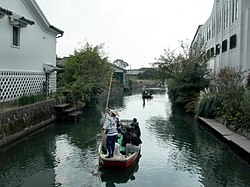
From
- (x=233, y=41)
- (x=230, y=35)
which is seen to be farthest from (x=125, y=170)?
(x=230, y=35)

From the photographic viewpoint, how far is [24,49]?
21.1 meters

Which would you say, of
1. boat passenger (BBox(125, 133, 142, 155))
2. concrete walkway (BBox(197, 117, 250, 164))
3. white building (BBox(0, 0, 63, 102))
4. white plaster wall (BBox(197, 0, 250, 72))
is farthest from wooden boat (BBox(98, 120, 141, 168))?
white plaster wall (BBox(197, 0, 250, 72))

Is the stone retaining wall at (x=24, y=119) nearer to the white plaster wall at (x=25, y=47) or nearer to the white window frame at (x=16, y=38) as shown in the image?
the white plaster wall at (x=25, y=47)

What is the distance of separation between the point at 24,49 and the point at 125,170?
12.7m

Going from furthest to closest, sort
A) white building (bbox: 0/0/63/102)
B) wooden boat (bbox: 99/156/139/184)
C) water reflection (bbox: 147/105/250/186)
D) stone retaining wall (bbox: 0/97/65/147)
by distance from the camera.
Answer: white building (bbox: 0/0/63/102)
stone retaining wall (bbox: 0/97/65/147)
water reflection (bbox: 147/105/250/186)
wooden boat (bbox: 99/156/139/184)

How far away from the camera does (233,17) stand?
27.7 metres

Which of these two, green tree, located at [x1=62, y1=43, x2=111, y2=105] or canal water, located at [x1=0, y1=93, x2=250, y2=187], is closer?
canal water, located at [x1=0, y1=93, x2=250, y2=187]

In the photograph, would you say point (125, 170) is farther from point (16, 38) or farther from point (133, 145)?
point (16, 38)

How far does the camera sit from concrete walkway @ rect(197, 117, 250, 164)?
13556 mm

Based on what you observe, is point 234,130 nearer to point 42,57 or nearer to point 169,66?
point 42,57

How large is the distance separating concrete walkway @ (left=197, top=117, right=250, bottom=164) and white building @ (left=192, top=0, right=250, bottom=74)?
6.05m

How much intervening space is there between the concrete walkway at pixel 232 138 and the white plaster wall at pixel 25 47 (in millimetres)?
12011

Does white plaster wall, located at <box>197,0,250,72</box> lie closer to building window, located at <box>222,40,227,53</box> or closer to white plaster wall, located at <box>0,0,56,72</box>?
building window, located at <box>222,40,227,53</box>

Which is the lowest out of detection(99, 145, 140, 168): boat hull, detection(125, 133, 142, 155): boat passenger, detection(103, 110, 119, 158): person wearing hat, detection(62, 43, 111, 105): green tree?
detection(99, 145, 140, 168): boat hull
